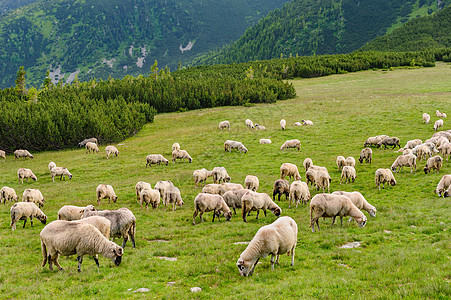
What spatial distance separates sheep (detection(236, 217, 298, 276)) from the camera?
12.7 meters

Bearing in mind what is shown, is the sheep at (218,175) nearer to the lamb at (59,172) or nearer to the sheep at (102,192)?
the sheep at (102,192)

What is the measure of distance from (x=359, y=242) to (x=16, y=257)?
51.0 ft

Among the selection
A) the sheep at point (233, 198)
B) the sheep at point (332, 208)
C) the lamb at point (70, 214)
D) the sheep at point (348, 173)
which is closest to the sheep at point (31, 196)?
the lamb at point (70, 214)

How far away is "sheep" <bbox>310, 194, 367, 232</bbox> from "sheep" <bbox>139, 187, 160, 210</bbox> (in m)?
11.9

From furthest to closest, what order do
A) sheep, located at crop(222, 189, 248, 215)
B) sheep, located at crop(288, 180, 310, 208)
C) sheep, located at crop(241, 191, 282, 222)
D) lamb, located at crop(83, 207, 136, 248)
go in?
sheep, located at crop(288, 180, 310, 208)
sheep, located at crop(222, 189, 248, 215)
sheep, located at crop(241, 191, 282, 222)
lamb, located at crop(83, 207, 136, 248)

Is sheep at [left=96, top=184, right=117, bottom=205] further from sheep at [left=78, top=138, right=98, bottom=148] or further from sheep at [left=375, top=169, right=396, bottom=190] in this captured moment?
sheep at [left=78, top=138, right=98, bottom=148]

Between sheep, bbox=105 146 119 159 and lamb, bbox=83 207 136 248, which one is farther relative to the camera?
sheep, bbox=105 146 119 159

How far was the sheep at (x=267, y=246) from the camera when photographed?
12.7 metres

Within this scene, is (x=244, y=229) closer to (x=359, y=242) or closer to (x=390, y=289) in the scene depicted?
(x=359, y=242)

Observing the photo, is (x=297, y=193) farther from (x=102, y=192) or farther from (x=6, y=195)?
(x=6, y=195)

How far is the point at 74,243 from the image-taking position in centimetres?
1338

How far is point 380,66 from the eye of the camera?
132 m

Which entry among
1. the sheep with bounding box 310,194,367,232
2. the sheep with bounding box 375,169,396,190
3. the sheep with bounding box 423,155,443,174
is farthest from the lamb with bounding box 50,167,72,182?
the sheep with bounding box 423,155,443,174

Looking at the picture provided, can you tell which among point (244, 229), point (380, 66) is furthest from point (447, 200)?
point (380, 66)
